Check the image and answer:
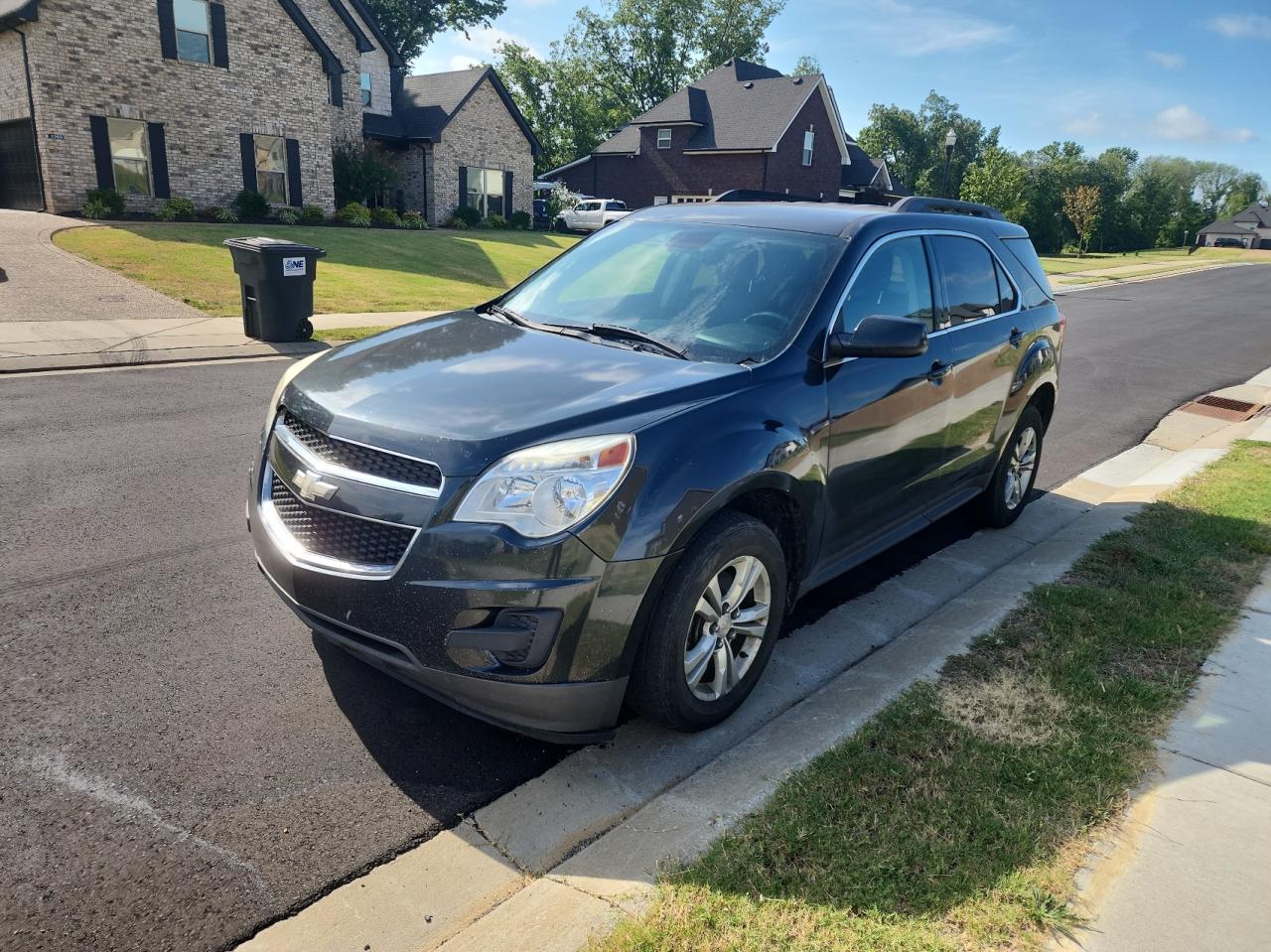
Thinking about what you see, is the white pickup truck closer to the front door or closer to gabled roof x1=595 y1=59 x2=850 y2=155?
gabled roof x1=595 y1=59 x2=850 y2=155

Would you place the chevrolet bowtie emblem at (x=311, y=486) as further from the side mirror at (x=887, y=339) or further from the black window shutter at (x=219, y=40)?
the black window shutter at (x=219, y=40)

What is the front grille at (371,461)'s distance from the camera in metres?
2.80

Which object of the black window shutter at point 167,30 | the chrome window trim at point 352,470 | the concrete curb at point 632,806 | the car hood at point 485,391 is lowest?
the concrete curb at point 632,806

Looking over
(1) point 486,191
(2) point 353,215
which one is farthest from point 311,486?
(1) point 486,191

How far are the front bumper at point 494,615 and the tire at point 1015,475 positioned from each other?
11.2 ft

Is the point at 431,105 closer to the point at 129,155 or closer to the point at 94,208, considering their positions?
the point at 129,155

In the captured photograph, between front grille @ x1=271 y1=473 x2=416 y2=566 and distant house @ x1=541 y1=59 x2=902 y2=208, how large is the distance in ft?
133

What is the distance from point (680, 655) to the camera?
9.89ft

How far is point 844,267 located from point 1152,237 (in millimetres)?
96297

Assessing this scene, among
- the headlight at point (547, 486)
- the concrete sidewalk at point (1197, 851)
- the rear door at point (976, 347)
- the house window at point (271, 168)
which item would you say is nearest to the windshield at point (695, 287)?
the headlight at point (547, 486)

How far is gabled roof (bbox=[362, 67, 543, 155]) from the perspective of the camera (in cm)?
3241

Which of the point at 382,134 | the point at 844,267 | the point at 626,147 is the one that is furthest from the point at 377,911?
the point at 626,147

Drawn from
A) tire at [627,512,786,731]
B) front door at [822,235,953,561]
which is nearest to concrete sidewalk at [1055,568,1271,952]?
tire at [627,512,786,731]

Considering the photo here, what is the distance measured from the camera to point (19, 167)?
72.6 ft
